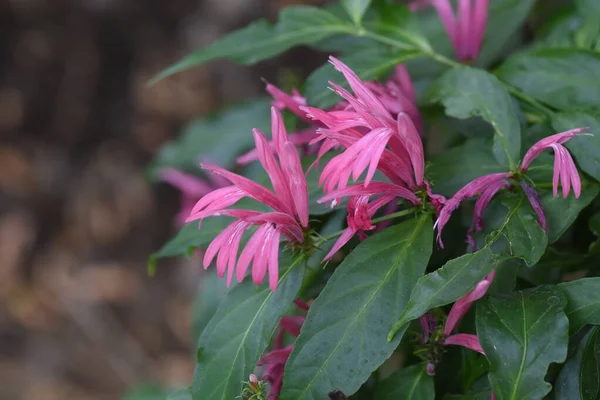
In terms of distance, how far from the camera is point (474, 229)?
625mm

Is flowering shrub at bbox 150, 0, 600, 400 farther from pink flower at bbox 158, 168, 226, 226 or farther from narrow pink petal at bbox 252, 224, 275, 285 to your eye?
pink flower at bbox 158, 168, 226, 226

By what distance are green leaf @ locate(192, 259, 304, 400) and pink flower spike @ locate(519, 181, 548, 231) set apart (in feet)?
0.65

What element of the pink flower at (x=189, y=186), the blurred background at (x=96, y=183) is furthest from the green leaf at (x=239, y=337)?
the blurred background at (x=96, y=183)

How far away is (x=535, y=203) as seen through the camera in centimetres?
59

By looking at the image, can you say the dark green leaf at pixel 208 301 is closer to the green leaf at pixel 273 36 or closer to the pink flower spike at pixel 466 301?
the green leaf at pixel 273 36

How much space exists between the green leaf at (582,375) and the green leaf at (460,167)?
17 cm

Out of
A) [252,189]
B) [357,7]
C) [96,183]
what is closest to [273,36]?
[357,7]

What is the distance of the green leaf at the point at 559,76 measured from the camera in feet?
2.32

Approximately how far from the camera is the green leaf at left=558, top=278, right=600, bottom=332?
538mm

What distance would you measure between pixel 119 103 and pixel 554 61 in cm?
188

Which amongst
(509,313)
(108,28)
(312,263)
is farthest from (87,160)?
(509,313)

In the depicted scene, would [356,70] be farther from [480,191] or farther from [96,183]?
[96,183]

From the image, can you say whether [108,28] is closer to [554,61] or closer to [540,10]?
[540,10]

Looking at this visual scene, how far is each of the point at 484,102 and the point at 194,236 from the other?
31 cm
